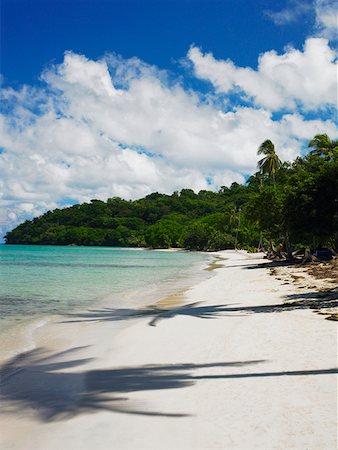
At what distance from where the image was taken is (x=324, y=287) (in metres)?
17.2

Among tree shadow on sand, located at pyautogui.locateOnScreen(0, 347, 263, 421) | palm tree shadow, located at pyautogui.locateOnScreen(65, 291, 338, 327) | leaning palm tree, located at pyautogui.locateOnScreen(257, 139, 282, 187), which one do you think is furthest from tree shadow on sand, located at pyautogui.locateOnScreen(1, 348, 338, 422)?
leaning palm tree, located at pyautogui.locateOnScreen(257, 139, 282, 187)

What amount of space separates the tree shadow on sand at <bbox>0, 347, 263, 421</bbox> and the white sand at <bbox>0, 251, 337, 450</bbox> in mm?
17

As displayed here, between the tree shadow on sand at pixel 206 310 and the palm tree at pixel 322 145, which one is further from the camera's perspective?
the palm tree at pixel 322 145

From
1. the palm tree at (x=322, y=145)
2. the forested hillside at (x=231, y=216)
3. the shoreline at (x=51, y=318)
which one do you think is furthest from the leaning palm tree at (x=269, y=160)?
the shoreline at (x=51, y=318)

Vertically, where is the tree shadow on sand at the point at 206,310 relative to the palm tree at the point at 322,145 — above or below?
below

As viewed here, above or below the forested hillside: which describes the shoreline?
below

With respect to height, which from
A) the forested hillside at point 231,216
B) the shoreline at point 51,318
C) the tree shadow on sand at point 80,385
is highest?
the forested hillside at point 231,216

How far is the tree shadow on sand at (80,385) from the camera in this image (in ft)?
18.5

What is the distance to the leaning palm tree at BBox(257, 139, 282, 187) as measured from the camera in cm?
5291

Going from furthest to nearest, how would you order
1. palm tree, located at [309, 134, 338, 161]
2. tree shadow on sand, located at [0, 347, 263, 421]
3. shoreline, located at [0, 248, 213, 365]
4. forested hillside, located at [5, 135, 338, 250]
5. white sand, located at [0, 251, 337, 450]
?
1. palm tree, located at [309, 134, 338, 161]
2. forested hillside, located at [5, 135, 338, 250]
3. shoreline, located at [0, 248, 213, 365]
4. tree shadow on sand, located at [0, 347, 263, 421]
5. white sand, located at [0, 251, 337, 450]

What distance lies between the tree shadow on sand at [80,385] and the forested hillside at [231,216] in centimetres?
2186

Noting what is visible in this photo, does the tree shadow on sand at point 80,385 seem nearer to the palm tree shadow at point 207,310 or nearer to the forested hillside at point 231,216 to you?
the palm tree shadow at point 207,310

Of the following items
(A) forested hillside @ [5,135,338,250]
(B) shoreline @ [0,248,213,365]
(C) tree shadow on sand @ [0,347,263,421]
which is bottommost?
(B) shoreline @ [0,248,213,365]

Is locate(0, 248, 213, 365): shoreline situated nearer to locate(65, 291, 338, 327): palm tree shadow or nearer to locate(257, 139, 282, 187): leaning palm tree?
locate(65, 291, 338, 327): palm tree shadow
